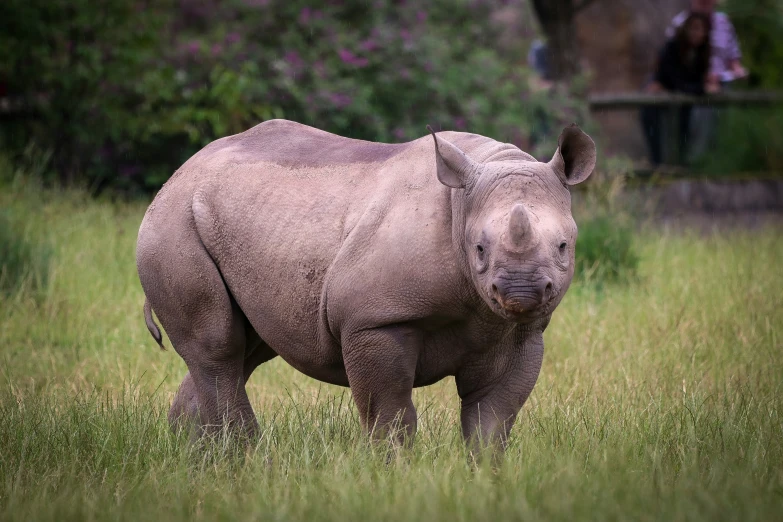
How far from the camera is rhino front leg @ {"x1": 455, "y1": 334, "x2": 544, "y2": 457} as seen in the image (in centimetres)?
440

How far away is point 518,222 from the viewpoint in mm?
3664

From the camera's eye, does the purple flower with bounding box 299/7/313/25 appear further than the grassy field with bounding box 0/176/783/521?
Yes

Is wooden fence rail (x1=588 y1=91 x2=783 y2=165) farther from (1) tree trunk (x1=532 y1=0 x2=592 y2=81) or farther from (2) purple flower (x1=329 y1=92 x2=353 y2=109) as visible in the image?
(2) purple flower (x1=329 y1=92 x2=353 y2=109)

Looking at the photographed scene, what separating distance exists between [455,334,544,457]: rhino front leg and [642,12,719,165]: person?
865cm

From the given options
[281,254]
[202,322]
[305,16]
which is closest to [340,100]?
[305,16]

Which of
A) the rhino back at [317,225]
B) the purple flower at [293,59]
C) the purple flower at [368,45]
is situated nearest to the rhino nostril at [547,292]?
the rhino back at [317,225]

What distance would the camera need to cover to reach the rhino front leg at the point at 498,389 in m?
4.40

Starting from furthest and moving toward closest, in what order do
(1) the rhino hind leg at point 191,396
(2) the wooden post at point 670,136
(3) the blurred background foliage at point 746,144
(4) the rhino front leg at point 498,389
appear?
(3) the blurred background foliage at point 746,144 → (2) the wooden post at point 670,136 → (1) the rhino hind leg at point 191,396 → (4) the rhino front leg at point 498,389

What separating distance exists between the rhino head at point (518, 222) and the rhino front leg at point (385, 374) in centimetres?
41

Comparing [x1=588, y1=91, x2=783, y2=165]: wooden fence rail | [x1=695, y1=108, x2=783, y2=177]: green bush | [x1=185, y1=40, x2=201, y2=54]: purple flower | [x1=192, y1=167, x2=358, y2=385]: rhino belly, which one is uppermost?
[x1=192, y1=167, x2=358, y2=385]: rhino belly

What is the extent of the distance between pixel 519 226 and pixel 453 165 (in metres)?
0.52

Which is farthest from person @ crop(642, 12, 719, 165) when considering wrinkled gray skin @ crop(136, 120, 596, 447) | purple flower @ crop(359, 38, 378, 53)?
wrinkled gray skin @ crop(136, 120, 596, 447)

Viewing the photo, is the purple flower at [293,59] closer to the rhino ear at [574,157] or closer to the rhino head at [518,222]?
the rhino head at [518,222]

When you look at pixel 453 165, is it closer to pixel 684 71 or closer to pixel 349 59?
pixel 349 59
